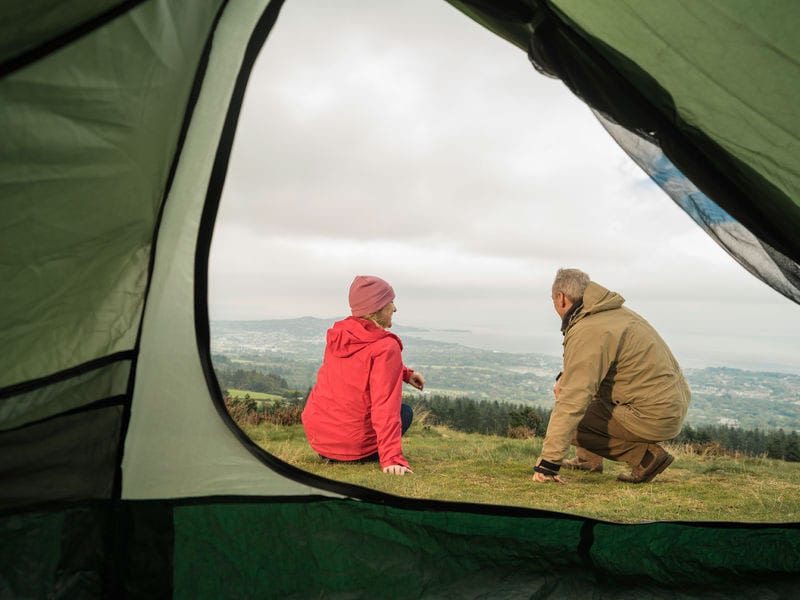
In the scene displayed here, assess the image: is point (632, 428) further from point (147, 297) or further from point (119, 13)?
point (119, 13)

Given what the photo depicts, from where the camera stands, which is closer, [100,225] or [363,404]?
[100,225]

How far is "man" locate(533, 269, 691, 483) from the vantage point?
2.69m

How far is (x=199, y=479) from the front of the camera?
157 centimetres

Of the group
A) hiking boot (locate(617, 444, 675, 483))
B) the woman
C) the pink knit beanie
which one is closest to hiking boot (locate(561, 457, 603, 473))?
hiking boot (locate(617, 444, 675, 483))

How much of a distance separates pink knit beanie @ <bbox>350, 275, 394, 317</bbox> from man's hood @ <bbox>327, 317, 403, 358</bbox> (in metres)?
0.08

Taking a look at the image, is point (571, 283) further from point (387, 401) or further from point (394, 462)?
point (394, 462)

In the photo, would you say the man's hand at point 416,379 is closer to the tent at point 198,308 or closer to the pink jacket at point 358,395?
the pink jacket at point 358,395

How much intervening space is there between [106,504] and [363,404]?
145 centimetres

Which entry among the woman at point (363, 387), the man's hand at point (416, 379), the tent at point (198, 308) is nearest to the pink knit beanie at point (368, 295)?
the woman at point (363, 387)

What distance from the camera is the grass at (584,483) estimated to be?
2.26 meters

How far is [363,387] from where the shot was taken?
2.79m

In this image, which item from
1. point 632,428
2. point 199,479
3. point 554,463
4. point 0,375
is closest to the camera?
point 0,375

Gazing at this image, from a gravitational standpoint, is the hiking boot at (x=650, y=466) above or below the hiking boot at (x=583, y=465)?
above

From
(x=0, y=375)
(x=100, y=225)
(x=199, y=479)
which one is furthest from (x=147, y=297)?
(x=199, y=479)
